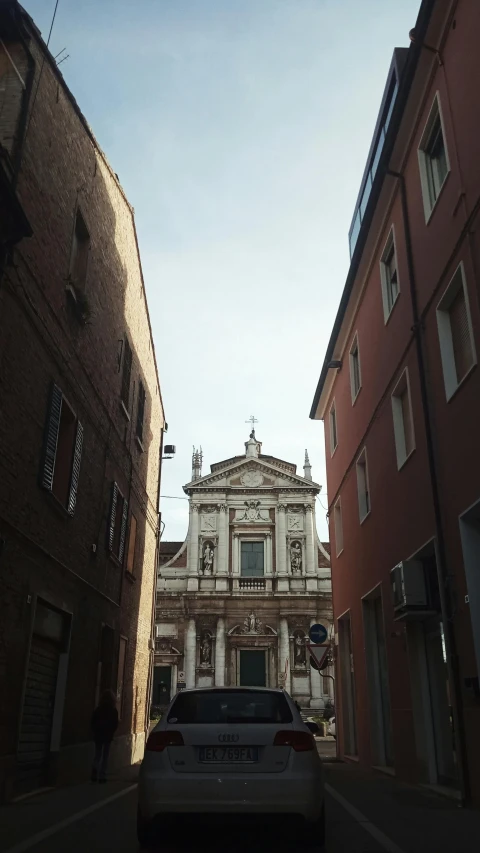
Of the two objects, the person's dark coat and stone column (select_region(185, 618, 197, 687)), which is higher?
stone column (select_region(185, 618, 197, 687))

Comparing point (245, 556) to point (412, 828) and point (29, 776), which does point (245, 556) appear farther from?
point (412, 828)

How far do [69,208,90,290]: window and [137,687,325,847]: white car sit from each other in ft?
28.9

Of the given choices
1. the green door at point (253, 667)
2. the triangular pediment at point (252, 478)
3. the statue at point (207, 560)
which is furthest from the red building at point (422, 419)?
the triangular pediment at point (252, 478)

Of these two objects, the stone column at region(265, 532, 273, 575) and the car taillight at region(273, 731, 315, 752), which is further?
the stone column at region(265, 532, 273, 575)

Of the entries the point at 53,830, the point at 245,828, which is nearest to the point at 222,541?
the point at 245,828

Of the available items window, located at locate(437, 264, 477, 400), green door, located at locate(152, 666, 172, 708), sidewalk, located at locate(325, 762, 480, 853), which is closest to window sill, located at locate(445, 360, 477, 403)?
window, located at locate(437, 264, 477, 400)

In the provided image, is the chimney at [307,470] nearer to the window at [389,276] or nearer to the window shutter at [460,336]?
the window at [389,276]

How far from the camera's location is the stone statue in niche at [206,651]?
3900cm

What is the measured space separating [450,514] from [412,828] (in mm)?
3816

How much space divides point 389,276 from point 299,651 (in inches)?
1189

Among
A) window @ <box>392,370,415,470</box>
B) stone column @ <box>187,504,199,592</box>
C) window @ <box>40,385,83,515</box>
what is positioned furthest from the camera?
stone column @ <box>187,504,199,592</box>

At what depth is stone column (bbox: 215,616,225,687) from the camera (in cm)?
3810

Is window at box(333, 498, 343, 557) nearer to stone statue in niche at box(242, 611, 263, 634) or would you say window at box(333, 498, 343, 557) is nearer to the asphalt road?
Answer: the asphalt road

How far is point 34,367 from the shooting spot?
33.6 ft
